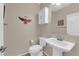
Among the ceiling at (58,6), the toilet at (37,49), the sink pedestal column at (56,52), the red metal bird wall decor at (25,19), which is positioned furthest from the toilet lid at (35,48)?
the ceiling at (58,6)

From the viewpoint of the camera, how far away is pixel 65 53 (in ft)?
4.17

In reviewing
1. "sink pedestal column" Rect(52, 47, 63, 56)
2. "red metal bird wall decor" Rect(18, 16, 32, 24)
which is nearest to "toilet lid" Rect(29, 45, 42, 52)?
"sink pedestal column" Rect(52, 47, 63, 56)

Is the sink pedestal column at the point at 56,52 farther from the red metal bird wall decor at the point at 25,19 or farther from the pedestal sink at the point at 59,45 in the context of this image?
the red metal bird wall decor at the point at 25,19

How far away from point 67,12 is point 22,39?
1.71ft

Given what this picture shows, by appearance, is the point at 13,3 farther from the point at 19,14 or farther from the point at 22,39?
the point at 22,39

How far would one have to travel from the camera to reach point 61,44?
1.29m

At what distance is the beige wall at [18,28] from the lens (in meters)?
1.30

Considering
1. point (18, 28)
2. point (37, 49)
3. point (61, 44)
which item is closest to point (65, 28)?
point (61, 44)

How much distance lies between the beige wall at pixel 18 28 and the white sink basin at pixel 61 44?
157 millimetres

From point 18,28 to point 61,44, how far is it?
17.9 inches

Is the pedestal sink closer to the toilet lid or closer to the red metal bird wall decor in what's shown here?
the toilet lid

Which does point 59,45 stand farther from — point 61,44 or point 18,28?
point 18,28

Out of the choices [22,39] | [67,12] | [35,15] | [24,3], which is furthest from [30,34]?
[67,12]

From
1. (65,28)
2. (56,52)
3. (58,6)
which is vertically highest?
(58,6)
